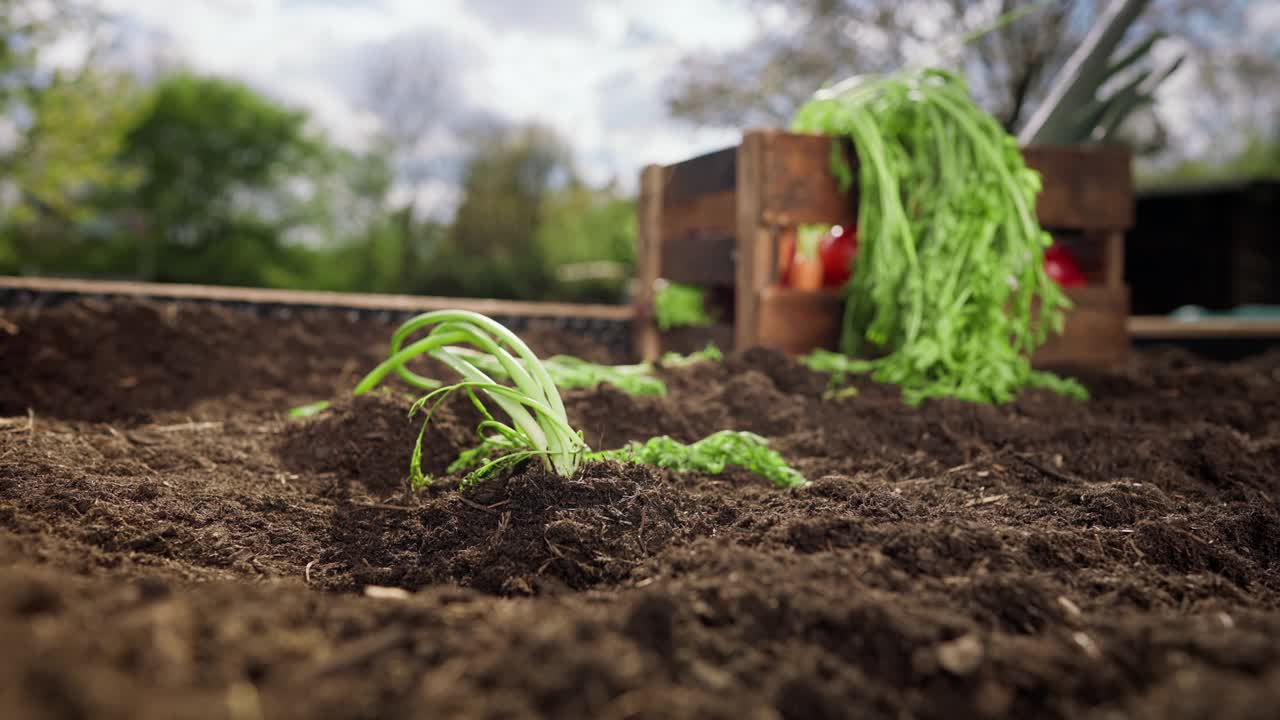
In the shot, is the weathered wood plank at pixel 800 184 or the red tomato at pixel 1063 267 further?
the red tomato at pixel 1063 267

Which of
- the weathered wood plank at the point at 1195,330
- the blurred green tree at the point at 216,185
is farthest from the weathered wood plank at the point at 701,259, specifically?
the blurred green tree at the point at 216,185

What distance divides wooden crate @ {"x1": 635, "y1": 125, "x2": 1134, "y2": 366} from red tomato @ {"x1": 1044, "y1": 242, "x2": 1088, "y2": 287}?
8cm

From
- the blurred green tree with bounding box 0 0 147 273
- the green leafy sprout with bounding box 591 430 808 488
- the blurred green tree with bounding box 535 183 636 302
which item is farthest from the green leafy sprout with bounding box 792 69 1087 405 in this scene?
the blurred green tree with bounding box 0 0 147 273

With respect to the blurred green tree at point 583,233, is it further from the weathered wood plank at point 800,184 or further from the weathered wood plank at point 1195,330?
the weathered wood plank at point 800,184

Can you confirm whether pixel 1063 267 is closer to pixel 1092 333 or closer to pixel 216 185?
pixel 1092 333

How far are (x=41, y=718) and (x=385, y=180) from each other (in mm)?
22709

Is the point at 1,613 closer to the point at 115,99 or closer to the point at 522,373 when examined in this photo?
the point at 522,373

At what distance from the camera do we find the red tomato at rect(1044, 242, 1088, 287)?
412 centimetres

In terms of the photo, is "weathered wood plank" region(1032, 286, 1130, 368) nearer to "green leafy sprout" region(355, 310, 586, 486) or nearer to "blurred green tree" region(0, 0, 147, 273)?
"green leafy sprout" region(355, 310, 586, 486)

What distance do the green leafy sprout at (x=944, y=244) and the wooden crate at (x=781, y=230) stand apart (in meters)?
0.21

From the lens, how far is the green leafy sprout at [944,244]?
3.11m

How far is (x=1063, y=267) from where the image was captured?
4219 mm

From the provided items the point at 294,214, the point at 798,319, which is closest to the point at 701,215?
the point at 798,319

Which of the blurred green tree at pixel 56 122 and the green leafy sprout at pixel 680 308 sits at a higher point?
the blurred green tree at pixel 56 122
